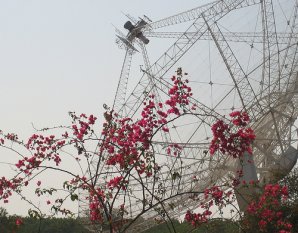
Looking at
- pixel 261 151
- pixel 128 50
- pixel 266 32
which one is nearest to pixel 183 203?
pixel 261 151

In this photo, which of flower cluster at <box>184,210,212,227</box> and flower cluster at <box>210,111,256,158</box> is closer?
flower cluster at <box>210,111,256,158</box>

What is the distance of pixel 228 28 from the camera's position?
88.6ft

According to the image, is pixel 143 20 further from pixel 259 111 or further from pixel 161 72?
pixel 259 111

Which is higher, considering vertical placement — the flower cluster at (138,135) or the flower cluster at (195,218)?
the flower cluster at (138,135)

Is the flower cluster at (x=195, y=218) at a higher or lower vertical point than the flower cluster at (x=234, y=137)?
lower

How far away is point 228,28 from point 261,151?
289 inches

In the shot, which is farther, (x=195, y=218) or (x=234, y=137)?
(x=195, y=218)

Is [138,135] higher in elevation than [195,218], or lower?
higher

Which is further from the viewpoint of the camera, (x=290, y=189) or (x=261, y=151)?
(x=290, y=189)

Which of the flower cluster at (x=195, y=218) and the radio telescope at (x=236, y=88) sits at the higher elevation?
the radio telescope at (x=236, y=88)

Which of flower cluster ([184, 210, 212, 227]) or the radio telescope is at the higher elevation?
the radio telescope

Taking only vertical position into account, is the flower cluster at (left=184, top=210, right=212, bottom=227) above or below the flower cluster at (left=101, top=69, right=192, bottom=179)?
below

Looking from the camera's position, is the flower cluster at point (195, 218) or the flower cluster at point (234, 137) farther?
the flower cluster at point (195, 218)

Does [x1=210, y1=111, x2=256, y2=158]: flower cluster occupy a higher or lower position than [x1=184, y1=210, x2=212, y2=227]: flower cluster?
higher
